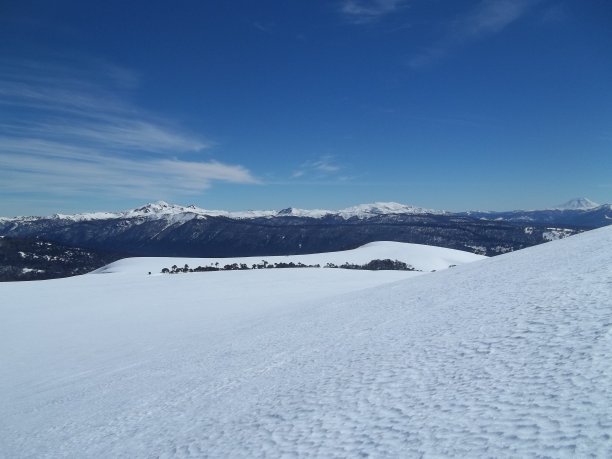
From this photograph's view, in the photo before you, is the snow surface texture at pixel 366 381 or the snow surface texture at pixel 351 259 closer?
the snow surface texture at pixel 366 381

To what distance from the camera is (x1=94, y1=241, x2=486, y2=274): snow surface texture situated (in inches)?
2576

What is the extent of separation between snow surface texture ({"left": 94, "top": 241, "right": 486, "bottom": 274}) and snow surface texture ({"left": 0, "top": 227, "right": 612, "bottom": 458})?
171 feet

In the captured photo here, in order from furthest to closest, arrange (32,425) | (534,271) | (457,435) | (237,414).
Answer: (534,271) → (32,425) → (237,414) → (457,435)

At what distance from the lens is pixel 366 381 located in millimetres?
5516

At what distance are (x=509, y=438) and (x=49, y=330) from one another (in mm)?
20512

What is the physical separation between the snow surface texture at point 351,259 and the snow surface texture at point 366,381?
2054 inches

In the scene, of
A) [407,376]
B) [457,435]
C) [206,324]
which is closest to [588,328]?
[407,376]

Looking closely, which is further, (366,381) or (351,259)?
(351,259)

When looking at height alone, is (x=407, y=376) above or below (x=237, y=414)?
above

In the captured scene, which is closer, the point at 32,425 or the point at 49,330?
the point at 32,425

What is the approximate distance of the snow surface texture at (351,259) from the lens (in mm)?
65438

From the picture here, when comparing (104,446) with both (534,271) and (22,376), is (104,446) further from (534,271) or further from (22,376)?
(534,271)

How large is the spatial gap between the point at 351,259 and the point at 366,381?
2674 inches

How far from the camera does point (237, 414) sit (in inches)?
221
